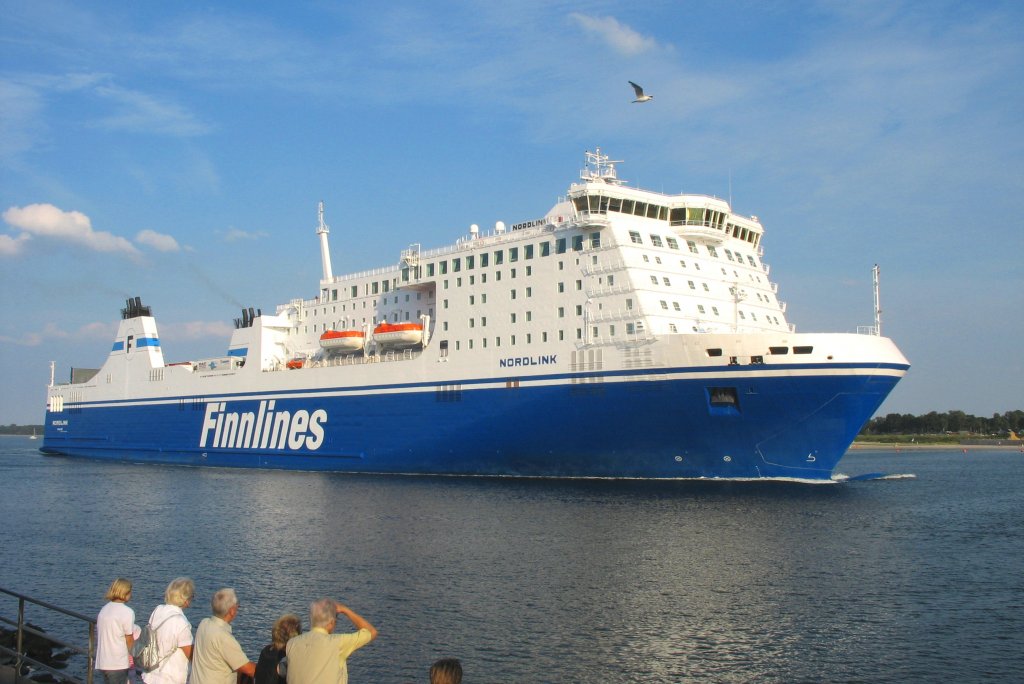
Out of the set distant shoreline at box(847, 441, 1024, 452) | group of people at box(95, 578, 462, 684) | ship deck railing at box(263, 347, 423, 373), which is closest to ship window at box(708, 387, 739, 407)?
ship deck railing at box(263, 347, 423, 373)

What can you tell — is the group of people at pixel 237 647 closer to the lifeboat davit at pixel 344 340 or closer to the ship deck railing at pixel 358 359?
the ship deck railing at pixel 358 359

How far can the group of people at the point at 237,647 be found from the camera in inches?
223

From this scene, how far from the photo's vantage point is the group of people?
5.66 metres

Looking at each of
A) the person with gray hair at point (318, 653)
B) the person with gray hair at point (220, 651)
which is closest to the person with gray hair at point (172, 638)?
the person with gray hair at point (220, 651)

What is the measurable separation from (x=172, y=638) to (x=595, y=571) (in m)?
12.3

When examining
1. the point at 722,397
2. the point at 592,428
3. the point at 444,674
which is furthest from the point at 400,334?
the point at 444,674

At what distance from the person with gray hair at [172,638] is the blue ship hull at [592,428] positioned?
2400 cm

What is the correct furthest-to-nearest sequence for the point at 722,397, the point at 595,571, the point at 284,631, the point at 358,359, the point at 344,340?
1. the point at 344,340
2. the point at 358,359
3. the point at 722,397
4. the point at 595,571
5. the point at 284,631

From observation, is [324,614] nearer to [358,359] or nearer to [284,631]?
[284,631]

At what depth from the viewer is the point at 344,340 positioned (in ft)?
138

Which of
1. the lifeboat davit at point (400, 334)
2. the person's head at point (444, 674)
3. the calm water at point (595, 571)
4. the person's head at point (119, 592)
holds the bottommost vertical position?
the calm water at point (595, 571)

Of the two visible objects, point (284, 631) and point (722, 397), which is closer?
point (284, 631)

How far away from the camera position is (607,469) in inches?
1234

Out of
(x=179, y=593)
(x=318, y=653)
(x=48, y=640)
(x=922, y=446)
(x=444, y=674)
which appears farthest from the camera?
(x=922, y=446)
